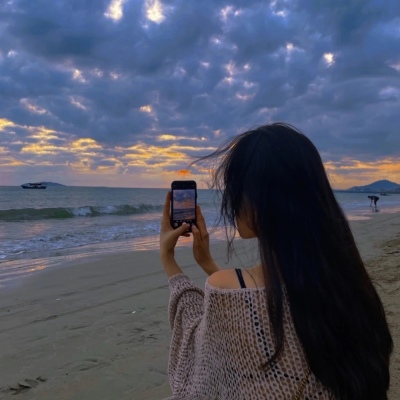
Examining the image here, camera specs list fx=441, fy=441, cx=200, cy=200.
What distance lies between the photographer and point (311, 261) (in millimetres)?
1247

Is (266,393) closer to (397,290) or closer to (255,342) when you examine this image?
(255,342)

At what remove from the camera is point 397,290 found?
564cm

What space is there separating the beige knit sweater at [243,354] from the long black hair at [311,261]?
0.03 meters

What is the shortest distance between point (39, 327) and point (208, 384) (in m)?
4.09

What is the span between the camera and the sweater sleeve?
62.8 inches

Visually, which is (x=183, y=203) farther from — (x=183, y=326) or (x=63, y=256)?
(x=63, y=256)

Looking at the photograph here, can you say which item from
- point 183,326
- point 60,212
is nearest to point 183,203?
point 183,326

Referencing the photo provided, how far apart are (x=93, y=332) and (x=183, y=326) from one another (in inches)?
135

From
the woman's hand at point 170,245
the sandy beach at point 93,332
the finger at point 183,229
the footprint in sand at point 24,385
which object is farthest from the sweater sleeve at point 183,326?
the footprint in sand at point 24,385

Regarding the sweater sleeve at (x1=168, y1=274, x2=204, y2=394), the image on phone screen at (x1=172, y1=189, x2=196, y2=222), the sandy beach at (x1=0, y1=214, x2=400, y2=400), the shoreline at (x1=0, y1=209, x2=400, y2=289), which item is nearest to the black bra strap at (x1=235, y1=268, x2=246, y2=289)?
the sweater sleeve at (x1=168, y1=274, x2=204, y2=394)

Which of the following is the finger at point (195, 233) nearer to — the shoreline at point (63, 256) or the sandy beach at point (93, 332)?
the sandy beach at point (93, 332)

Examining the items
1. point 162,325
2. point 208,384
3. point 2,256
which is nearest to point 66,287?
point 162,325

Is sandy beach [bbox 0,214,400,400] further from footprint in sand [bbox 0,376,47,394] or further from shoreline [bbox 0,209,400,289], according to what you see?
shoreline [bbox 0,209,400,289]

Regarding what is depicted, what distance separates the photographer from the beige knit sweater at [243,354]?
1259mm
